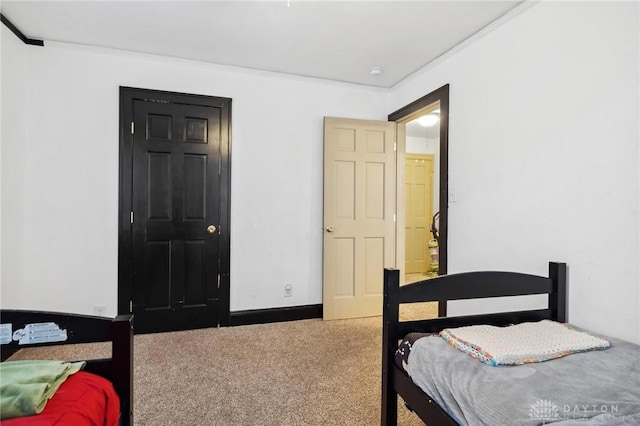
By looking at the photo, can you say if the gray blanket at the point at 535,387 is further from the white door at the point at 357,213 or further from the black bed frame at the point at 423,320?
the white door at the point at 357,213

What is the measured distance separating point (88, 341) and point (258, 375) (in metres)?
1.50

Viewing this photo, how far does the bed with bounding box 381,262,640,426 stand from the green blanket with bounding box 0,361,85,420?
1.17 meters

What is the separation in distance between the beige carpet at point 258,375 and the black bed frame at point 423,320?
1.40 ft

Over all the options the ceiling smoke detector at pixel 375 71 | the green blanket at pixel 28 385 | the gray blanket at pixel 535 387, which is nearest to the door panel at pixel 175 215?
the ceiling smoke detector at pixel 375 71

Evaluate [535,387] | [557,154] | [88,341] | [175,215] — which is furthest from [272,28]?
[535,387]

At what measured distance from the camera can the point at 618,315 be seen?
1.67m

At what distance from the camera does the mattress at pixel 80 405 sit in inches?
31.0

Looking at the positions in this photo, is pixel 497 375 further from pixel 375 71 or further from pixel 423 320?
pixel 375 71

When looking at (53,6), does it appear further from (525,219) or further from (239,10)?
(525,219)

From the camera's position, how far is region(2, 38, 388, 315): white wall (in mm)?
2822

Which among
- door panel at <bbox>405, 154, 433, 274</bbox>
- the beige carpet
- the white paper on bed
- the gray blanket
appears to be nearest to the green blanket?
the beige carpet

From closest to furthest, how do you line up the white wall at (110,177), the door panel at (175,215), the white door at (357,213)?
the white wall at (110,177), the door panel at (175,215), the white door at (357,213)

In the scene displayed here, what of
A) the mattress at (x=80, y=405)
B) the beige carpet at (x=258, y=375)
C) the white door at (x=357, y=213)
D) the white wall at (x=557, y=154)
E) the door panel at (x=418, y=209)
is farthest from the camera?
the door panel at (x=418, y=209)

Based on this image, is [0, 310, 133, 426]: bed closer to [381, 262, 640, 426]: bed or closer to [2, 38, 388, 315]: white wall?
[381, 262, 640, 426]: bed
